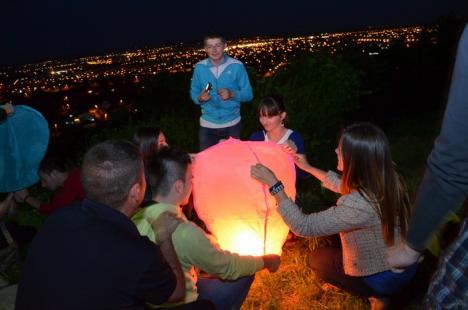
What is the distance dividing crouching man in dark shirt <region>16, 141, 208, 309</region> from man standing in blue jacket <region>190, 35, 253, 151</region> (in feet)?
10.1

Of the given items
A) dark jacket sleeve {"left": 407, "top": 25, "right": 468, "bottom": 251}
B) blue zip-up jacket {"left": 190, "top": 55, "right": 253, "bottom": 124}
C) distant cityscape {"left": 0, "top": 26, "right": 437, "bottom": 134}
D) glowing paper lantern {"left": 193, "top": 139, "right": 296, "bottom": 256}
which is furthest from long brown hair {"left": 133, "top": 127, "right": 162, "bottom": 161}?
distant cityscape {"left": 0, "top": 26, "right": 437, "bottom": 134}

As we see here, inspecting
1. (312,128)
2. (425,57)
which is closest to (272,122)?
(312,128)

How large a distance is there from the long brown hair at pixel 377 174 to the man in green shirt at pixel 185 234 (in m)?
0.77

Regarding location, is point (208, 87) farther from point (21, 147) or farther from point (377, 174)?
point (377, 174)

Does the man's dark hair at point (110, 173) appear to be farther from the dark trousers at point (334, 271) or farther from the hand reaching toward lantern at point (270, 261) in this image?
the dark trousers at point (334, 271)

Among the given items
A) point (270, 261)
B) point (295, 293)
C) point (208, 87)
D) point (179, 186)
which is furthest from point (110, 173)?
point (208, 87)

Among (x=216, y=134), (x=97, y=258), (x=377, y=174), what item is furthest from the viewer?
(x=216, y=134)

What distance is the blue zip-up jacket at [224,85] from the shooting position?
216 inches

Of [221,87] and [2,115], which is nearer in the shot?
[2,115]

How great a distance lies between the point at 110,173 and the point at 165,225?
59 centimetres

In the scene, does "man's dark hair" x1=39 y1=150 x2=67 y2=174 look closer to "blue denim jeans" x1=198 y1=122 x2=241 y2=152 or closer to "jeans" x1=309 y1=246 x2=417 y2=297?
"blue denim jeans" x1=198 y1=122 x2=241 y2=152

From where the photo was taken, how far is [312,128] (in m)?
9.52

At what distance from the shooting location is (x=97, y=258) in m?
2.10

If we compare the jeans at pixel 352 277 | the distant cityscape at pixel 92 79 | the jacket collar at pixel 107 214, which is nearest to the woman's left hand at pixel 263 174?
the jacket collar at pixel 107 214
